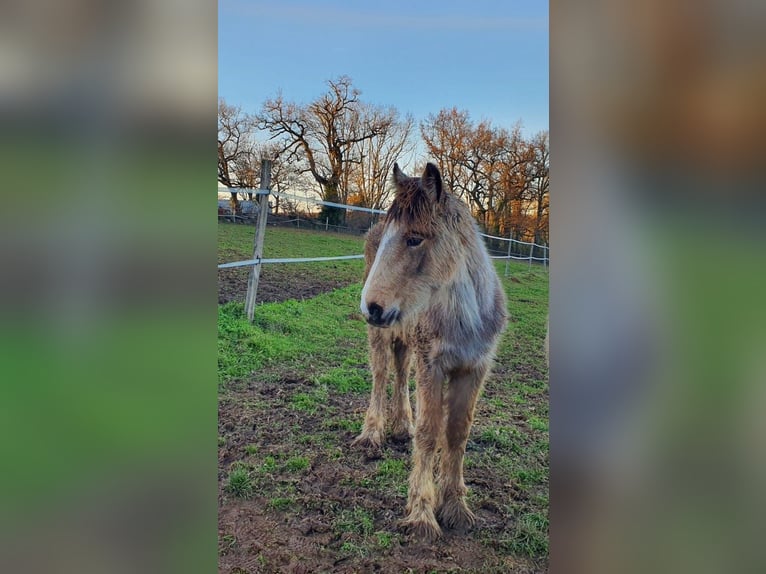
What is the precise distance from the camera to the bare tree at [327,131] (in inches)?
73.3

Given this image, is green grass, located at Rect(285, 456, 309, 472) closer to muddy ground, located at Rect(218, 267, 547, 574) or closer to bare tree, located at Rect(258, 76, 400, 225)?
muddy ground, located at Rect(218, 267, 547, 574)

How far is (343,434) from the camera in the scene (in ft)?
6.27

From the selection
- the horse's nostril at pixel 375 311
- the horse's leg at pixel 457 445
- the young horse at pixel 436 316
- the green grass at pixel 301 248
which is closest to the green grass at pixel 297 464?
the young horse at pixel 436 316

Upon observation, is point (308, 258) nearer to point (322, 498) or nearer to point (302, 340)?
point (302, 340)

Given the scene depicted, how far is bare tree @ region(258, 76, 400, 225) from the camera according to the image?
6.11 ft

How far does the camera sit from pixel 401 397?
6.32 feet

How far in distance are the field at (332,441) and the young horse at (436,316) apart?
0.06m

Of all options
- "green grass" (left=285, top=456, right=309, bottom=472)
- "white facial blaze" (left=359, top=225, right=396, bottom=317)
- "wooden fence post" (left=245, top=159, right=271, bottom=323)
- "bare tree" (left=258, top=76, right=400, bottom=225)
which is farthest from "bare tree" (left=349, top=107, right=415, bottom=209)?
"green grass" (left=285, top=456, right=309, bottom=472)

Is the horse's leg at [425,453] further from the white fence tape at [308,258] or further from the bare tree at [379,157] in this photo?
the bare tree at [379,157]
